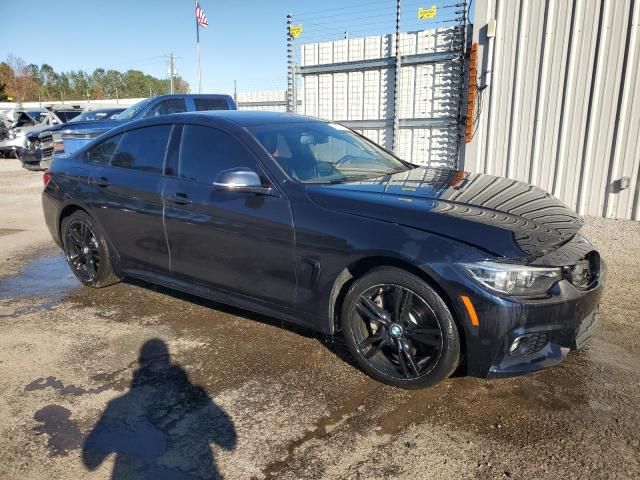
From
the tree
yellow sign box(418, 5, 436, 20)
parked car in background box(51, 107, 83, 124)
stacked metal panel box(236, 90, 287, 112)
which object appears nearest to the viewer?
yellow sign box(418, 5, 436, 20)

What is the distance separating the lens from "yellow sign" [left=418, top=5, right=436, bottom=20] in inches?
353

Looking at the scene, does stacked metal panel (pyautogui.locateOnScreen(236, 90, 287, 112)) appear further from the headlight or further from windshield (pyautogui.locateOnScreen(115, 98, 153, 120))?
the headlight

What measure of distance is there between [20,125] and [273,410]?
66.6 ft

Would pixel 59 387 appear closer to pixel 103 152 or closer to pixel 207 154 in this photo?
pixel 207 154

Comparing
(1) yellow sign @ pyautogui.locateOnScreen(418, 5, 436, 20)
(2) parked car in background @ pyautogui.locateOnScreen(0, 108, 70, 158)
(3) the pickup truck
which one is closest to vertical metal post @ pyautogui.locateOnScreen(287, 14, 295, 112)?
(3) the pickup truck

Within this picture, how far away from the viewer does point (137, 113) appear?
35.0 ft

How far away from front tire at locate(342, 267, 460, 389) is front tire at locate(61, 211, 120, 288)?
8.79 ft

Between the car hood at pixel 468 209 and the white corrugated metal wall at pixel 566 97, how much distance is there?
459 centimetres

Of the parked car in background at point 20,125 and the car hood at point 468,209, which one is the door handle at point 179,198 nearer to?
the car hood at point 468,209

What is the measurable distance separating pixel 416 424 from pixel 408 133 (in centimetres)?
771

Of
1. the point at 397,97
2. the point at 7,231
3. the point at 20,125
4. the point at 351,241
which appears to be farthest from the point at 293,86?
the point at 20,125

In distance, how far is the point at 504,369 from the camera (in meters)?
2.72

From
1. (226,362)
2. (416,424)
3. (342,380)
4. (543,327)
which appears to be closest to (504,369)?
(543,327)

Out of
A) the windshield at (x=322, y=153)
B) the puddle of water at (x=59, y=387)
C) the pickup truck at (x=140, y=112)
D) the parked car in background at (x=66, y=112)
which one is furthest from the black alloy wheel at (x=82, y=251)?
the parked car in background at (x=66, y=112)
